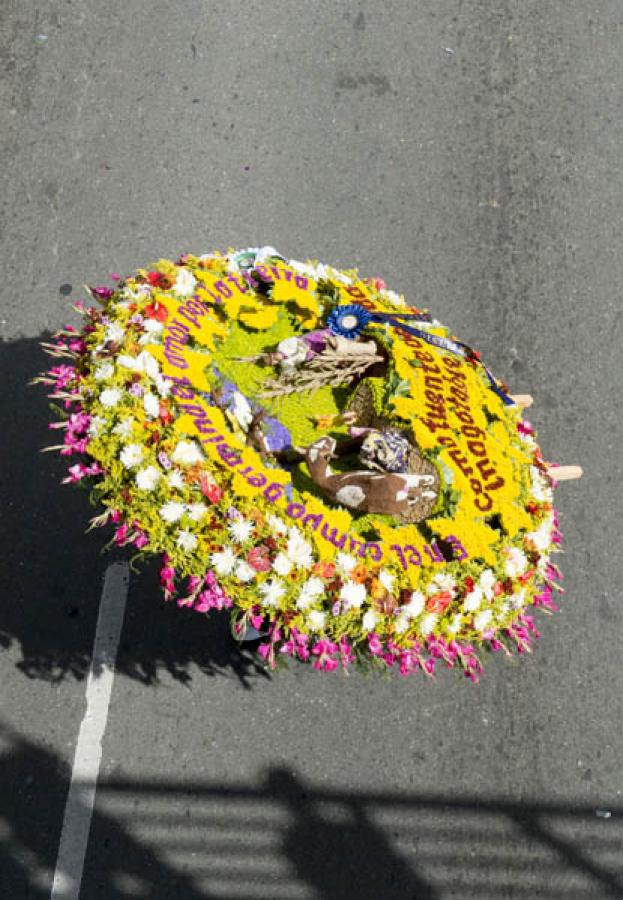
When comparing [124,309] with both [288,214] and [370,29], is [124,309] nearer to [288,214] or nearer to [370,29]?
[288,214]

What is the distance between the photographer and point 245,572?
107 inches

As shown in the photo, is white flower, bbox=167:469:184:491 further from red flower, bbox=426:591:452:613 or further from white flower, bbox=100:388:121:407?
red flower, bbox=426:591:452:613

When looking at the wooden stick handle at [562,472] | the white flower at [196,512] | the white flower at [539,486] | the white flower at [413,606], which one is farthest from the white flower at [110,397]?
the wooden stick handle at [562,472]

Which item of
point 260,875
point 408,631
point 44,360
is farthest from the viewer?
point 44,360

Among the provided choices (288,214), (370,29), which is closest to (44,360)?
(288,214)

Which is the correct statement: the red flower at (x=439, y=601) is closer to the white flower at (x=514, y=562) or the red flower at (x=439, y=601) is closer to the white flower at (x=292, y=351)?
the white flower at (x=514, y=562)

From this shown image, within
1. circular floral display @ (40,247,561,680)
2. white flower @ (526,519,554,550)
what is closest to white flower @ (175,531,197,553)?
circular floral display @ (40,247,561,680)

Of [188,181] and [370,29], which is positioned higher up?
[370,29]

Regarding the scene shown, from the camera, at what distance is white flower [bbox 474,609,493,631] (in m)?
2.91

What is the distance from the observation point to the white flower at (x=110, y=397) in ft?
9.34

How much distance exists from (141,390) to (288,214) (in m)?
2.74

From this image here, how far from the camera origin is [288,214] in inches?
203

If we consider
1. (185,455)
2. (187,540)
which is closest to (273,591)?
(187,540)

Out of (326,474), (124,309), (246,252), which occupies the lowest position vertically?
(326,474)
